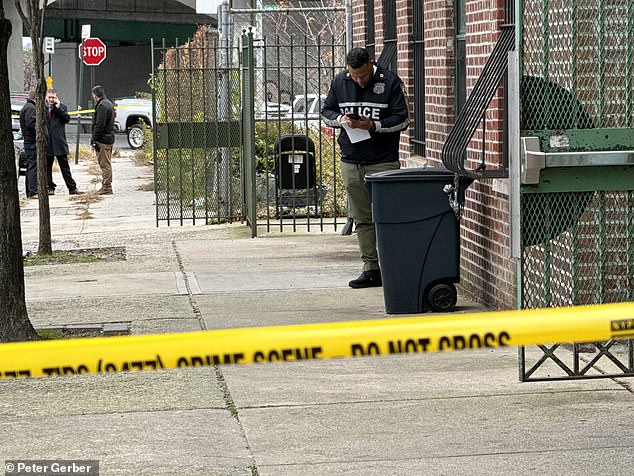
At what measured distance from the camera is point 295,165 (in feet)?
52.5

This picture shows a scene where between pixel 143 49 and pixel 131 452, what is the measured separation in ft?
191

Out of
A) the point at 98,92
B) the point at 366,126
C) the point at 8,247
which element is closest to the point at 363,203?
the point at 366,126

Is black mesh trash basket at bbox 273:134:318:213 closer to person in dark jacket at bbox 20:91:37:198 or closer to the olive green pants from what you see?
the olive green pants

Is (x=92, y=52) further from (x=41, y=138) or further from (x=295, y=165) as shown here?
(x=41, y=138)

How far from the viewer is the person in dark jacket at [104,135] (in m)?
22.3

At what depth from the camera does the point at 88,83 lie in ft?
205

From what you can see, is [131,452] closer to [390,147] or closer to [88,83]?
[390,147]

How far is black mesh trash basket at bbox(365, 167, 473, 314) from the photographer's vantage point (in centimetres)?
921

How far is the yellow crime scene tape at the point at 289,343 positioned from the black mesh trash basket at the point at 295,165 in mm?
11460

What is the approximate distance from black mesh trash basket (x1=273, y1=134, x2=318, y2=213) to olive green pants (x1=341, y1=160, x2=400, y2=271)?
4.65 meters

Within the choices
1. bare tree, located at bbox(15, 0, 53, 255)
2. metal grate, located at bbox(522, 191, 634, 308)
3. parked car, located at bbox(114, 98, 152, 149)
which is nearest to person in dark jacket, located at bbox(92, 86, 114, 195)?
bare tree, located at bbox(15, 0, 53, 255)

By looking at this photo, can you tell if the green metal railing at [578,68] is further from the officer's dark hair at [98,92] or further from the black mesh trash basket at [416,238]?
the officer's dark hair at [98,92]

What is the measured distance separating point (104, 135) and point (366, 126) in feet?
41.7

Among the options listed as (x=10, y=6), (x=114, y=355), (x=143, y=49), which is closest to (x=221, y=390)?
(x=114, y=355)
